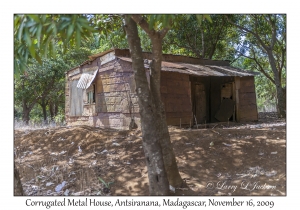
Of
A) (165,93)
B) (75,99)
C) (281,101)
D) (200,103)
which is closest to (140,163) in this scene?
(165,93)

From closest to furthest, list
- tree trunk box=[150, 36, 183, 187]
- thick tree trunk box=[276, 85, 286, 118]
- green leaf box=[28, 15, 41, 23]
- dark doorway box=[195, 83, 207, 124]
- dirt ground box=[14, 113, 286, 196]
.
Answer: green leaf box=[28, 15, 41, 23]
tree trunk box=[150, 36, 183, 187]
dirt ground box=[14, 113, 286, 196]
thick tree trunk box=[276, 85, 286, 118]
dark doorway box=[195, 83, 207, 124]

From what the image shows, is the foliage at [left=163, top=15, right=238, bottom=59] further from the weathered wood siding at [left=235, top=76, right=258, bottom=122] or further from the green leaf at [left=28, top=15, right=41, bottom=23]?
the green leaf at [left=28, top=15, right=41, bottom=23]

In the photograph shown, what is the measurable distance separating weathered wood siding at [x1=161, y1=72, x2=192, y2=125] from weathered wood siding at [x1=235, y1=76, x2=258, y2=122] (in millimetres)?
2959

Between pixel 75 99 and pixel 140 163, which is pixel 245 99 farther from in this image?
pixel 140 163

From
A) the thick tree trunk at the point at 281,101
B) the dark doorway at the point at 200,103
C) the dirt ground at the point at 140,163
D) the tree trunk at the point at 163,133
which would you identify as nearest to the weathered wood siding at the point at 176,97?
the dirt ground at the point at 140,163

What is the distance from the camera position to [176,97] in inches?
384

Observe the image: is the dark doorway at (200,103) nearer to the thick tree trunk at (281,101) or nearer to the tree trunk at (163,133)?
the thick tree trunk at (281,101)

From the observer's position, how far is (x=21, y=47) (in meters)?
3.49

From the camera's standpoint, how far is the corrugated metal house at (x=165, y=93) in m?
9.58

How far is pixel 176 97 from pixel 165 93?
0.57 meters

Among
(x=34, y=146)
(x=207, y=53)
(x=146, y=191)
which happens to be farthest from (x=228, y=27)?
(x=146, y=191)

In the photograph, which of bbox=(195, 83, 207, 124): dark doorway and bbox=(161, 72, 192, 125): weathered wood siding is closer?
bbox=(161, 72, 192, 125): weathered wood siding

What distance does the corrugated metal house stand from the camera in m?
9.58

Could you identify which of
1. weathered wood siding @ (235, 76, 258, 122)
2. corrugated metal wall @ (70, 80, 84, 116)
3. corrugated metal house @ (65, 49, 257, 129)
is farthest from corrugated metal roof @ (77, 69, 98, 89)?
weathered wood siding @ (235, 76, 258, 122)
